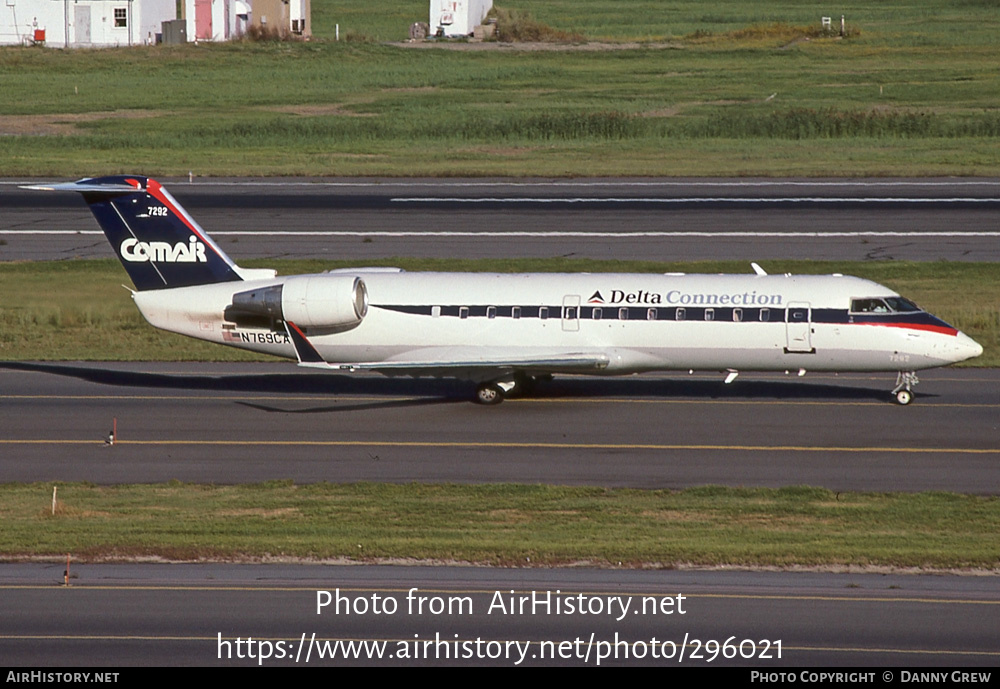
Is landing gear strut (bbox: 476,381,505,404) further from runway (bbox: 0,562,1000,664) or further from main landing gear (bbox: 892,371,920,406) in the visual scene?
runway (bbox: 0,562,1000,664)

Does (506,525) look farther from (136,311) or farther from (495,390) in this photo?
(136,311)

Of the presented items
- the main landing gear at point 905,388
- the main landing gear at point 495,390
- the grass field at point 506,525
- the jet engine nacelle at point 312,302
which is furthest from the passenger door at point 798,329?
the jet engine nacelle at point 312,302

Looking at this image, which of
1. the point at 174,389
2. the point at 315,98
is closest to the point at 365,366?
the point at 174,389

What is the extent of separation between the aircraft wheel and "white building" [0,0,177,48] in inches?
3882

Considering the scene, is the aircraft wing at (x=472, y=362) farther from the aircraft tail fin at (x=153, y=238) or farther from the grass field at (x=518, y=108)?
the grass field at (x=518, y=108)

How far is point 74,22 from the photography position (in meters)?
119

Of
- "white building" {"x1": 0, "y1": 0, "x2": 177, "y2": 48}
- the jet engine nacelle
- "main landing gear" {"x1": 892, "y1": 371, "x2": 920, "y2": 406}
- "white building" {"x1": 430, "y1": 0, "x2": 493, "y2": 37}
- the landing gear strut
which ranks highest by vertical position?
"white building" {"x1": 430, "y1": 0, "x2": 493, "y2": 37}

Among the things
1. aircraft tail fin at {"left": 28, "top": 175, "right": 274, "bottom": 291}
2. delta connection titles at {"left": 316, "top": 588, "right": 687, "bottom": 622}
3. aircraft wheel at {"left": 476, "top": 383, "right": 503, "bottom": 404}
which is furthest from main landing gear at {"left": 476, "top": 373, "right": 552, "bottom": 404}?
delta connection titles at {"left": 316, "top": 588, "right": 687, "bottom": 622}

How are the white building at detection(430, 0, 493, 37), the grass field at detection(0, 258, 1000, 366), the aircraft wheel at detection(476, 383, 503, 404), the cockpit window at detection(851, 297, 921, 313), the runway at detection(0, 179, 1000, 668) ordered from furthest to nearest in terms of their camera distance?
the white building at detection(430, 0, 493, 37) < the grass field at detection(0, 258, 1000, 366) < the aircraft wheel at detection(476, 383, 503, 404) < the cockpit window at detection(851, 297, 921, 313) < the runway at detection(0, 179, 1000, 668)

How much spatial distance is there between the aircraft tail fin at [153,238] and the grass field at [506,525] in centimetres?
816

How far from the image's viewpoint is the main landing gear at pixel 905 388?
31453 millimetres

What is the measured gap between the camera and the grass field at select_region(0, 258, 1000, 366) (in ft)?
126

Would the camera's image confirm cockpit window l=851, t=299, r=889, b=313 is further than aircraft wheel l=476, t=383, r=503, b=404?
No
